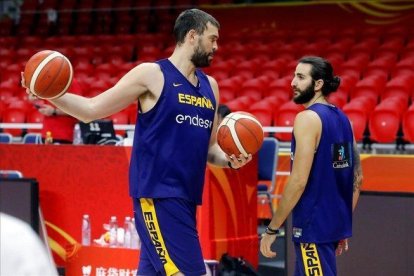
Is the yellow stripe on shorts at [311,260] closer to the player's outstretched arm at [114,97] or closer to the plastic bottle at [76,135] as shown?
the player's outstretched arm at [114,97]

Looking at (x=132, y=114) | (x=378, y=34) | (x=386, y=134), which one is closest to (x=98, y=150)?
(x=386, y=134)

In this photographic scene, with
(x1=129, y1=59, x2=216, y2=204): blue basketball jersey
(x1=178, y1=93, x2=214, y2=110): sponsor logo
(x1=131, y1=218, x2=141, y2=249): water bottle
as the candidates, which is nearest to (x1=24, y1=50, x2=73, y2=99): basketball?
(x1=129, y1=59, x2=216, y2=204): blue basketball jersey

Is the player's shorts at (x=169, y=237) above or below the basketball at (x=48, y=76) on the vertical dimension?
below

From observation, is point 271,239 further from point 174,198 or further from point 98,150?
point 98,150

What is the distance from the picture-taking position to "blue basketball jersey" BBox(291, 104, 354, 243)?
4219 mm

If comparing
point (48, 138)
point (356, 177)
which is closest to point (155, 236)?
point (356, 177)

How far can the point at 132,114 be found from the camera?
1210 cm

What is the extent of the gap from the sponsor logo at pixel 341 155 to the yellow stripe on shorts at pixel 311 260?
417 mm

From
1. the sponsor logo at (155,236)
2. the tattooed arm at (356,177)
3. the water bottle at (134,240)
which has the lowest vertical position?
the water bottle at (134,240)

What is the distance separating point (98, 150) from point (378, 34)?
8.96 meters

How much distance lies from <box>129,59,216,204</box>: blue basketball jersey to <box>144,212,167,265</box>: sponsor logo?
104 mm

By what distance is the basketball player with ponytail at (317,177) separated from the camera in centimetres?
417

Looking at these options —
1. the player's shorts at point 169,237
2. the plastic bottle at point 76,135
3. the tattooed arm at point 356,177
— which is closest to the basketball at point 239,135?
the player's shorts at point 169,237

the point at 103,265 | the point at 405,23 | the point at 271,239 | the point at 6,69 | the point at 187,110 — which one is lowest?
the point at 103,265
